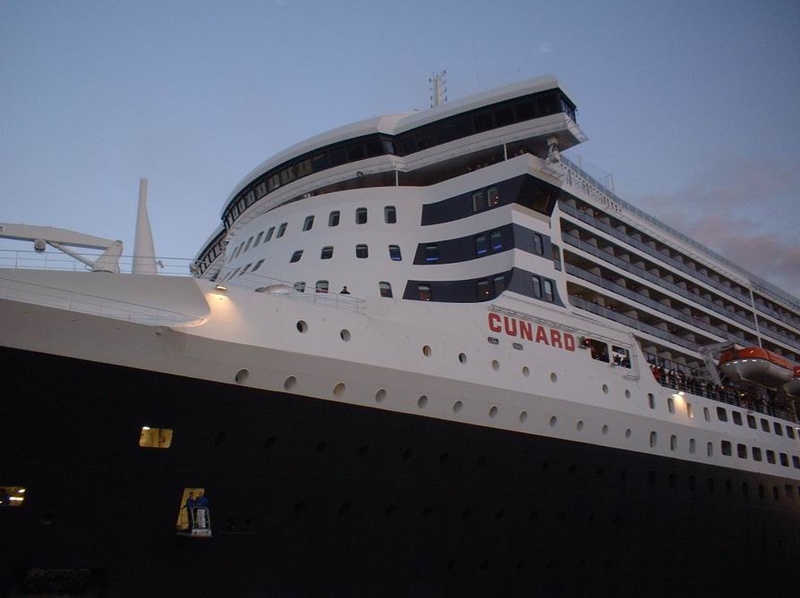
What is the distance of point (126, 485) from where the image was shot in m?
11.0

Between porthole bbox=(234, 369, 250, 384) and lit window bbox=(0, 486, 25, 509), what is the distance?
3.46 metres

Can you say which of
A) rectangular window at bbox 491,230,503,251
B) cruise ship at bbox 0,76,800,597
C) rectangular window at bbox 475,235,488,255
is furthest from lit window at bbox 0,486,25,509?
rectangular window at bbox 491,230,503,251

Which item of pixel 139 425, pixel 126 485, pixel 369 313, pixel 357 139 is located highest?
pixel 357 139

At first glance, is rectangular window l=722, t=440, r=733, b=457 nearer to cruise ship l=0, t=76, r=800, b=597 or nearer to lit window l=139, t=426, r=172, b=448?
cruise ship l=0, t=76, r=800, b=597

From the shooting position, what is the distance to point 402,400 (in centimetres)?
1411

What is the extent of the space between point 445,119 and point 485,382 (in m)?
8.99

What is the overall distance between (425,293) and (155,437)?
9047mm

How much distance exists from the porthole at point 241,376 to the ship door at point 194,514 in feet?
5.98

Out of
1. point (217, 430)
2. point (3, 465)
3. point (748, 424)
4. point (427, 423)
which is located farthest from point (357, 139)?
point (748, 424)

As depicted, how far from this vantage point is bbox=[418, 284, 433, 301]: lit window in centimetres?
1889

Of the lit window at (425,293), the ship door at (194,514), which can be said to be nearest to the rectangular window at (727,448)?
the lit window at (425,293)

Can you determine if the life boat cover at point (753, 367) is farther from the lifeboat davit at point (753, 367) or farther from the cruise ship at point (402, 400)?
the cruise ship at point (402, 400)

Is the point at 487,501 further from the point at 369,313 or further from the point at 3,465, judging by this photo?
the point at 3,465

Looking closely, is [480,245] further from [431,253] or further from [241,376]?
[241,376]
